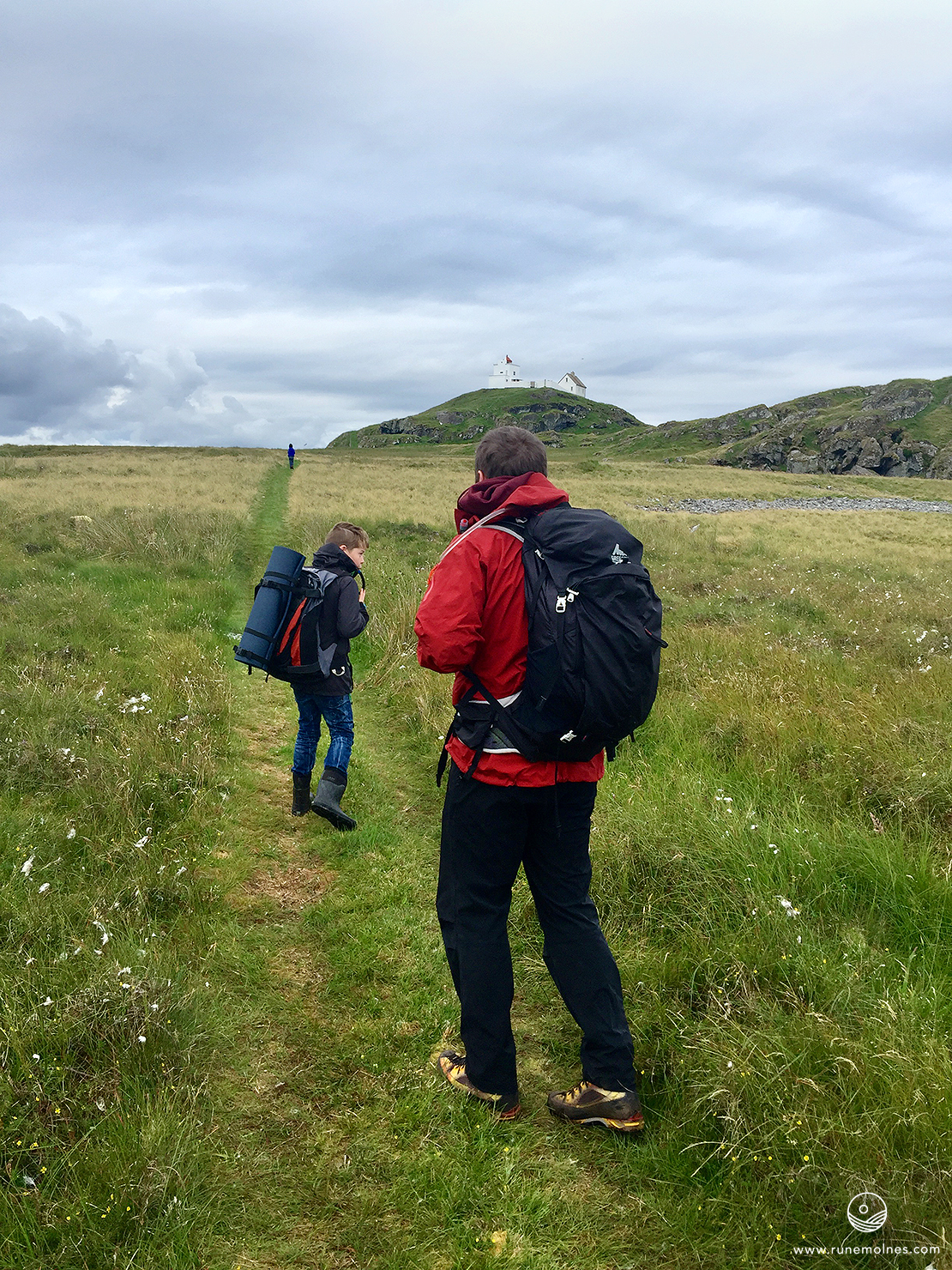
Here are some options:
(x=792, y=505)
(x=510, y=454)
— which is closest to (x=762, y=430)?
(x=792, y=505)

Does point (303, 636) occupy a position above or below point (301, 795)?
above

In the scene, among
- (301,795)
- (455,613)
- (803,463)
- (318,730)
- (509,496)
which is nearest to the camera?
(455,613)

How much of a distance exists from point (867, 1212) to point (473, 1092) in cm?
143

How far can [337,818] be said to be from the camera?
5340mm

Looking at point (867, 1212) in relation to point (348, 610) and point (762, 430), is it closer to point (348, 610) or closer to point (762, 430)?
point (348, 610)

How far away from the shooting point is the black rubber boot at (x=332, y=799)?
5.34 metres

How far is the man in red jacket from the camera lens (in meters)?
2.69

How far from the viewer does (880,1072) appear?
248 centimetres

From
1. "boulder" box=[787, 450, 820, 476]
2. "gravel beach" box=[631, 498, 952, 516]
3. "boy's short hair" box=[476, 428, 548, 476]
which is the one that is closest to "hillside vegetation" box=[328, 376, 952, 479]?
"boulder" box=[787, 450, 820, 476]

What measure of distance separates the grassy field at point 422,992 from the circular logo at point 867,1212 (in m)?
0.03

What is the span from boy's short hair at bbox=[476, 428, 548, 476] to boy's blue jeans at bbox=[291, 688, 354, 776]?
2.97 m

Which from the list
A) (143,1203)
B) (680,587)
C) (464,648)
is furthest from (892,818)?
(680,587)

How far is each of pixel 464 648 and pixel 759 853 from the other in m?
2.36

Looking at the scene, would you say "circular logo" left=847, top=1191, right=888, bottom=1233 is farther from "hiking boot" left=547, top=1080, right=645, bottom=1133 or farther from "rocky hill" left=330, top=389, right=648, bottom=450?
"rocky hill" left=330, top=389, right=648, bottom=450
